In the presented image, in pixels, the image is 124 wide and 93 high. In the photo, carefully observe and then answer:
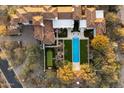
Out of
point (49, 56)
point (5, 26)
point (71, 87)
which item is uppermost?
point (5, 26)

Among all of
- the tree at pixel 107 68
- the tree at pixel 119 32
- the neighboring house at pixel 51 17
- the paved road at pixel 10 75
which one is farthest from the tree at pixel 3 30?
the tree at pixel 119 32

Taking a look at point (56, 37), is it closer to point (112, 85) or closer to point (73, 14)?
point (73, 14)

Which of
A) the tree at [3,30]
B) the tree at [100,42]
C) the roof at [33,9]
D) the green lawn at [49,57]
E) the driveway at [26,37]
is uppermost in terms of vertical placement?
the roof at [33,9]

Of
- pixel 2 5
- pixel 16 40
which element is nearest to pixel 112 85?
pixel 16 40

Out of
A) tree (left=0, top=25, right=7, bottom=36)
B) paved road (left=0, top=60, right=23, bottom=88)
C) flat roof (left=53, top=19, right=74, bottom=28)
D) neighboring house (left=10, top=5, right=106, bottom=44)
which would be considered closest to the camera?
neighboring house (left=10, top=5, right=106, bottom=44)

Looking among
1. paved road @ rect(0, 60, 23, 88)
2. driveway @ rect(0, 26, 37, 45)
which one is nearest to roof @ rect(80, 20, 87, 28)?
driveway @ rect(0, 26, 37, 45)

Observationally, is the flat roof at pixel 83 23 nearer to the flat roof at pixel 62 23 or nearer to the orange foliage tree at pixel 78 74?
the flat roof at pixel 62 23

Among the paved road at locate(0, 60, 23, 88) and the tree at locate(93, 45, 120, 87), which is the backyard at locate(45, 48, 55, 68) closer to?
the paved road at locate(0, 60, 23, 88)
